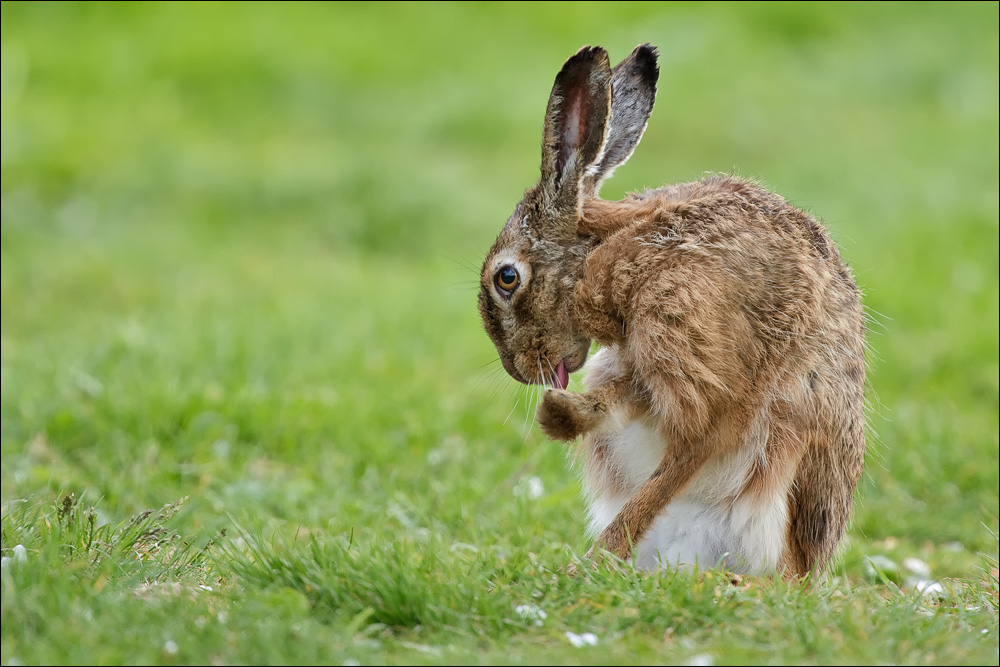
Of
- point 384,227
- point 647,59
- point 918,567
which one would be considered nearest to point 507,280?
point 647,59

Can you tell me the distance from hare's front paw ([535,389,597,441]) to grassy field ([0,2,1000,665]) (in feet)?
1.42

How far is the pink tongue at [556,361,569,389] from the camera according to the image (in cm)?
440

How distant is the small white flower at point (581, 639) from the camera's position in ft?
11.0

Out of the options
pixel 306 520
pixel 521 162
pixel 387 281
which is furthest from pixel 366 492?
pixel 521 162

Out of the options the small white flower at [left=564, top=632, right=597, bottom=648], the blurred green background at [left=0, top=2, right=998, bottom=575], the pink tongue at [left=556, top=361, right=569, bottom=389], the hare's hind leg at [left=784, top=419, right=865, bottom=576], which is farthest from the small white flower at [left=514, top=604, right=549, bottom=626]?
the blurred green background at [left=0, top=2, right=998, bottom=575]

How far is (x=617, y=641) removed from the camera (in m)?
3.41

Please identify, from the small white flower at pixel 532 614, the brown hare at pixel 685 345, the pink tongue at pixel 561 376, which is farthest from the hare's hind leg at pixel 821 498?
the small white flower at pixel 532 614

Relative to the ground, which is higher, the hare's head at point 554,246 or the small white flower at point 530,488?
the hare's head at point 554,246

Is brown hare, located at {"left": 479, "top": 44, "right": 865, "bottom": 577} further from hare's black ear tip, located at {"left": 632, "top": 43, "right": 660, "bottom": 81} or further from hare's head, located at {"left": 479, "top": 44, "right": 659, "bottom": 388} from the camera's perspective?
hare's black ear tip, located at {"left": 632, "top": 43, "right": 660, "bottom": 81}

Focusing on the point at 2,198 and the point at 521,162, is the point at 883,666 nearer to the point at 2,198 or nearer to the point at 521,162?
the point at 2,198

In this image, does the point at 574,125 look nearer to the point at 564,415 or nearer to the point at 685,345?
the point at 685,345

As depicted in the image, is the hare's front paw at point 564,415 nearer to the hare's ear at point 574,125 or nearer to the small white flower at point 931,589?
the hare's ear at point 574,125

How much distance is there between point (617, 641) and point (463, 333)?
18.5 feet

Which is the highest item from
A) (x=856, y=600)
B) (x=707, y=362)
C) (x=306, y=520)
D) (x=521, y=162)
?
(x=521, y=162)
